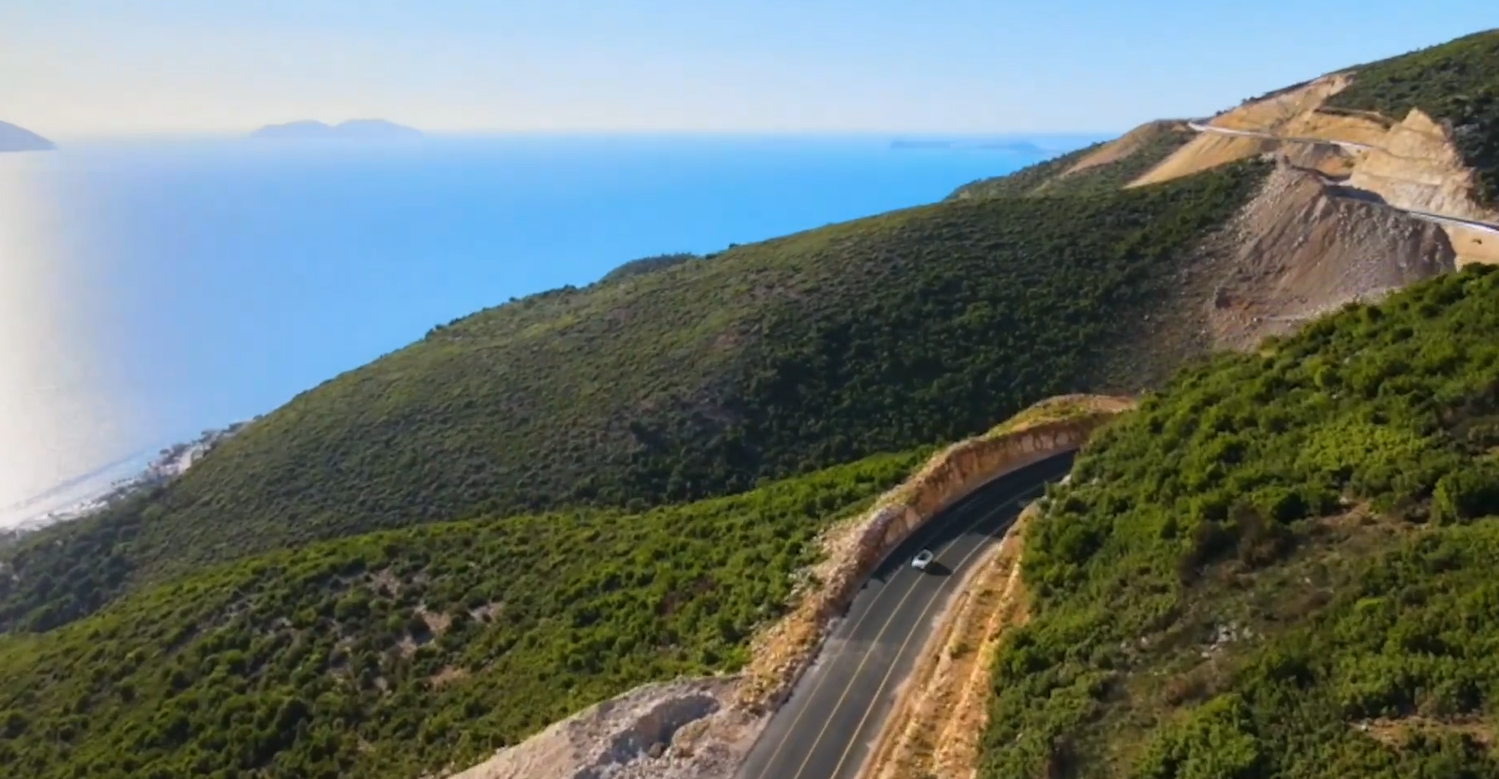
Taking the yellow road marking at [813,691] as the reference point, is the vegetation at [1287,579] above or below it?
above

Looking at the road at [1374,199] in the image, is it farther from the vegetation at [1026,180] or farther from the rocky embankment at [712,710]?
the rocky embankment at [712,710]

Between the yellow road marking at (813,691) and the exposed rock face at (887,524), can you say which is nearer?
the yellow road marking at (813,691)

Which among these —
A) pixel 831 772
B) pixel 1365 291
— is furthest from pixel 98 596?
pixel 1365 291

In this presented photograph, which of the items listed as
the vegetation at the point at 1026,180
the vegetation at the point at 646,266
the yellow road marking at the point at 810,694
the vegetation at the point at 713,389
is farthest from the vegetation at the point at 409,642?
the vegetation at the point at 646,266

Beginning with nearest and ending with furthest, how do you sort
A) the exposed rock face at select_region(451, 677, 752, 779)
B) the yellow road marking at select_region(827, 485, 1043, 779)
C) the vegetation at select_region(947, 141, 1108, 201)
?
1. the yellow road marking at select_region(827, 485, 1043, 779)
2. the exposed rock face at select_region(451, 677, 752, 779)
3. the vegetation at select_region(947, 141, 1108, 201)

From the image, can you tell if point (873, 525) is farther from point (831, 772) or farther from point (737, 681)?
point (831, 772)

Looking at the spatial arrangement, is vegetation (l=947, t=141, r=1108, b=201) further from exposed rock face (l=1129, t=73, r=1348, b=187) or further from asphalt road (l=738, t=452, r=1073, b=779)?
asphalt road (l=738, t=452, r=1073, b=779)

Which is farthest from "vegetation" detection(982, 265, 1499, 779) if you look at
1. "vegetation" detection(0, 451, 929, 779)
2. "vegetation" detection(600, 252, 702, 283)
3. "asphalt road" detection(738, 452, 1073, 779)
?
"vegetation" detection(600, 252, 702, 283)
